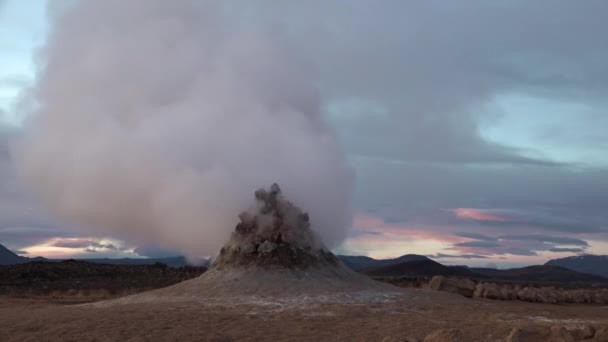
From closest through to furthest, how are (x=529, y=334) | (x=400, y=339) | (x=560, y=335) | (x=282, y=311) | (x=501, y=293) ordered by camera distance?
(x=400, y=339), (x=560, y=335), (x=529, y=334), (x=282, y=311), (x=501, y=293)

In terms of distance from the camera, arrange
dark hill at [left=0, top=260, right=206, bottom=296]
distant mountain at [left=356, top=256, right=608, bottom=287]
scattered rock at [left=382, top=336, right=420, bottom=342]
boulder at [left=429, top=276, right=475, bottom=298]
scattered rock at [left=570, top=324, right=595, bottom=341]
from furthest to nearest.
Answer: distant mountain at [left=356, top=256, right=608, bottom=287] < dark hill at [left=0, top=260, right=206, bottom=296] < boulder at [left=429, top=276, right=475, bottom=298] < scattered rock at [left=570, top=324, right=595, bottom=341] < scattered rock at [left=382, top=336, right=420, bottom=342]

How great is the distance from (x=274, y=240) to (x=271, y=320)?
639 cm

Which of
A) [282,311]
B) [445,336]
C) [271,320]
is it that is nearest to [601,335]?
[445,336]

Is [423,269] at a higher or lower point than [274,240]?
higher

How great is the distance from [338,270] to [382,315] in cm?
534

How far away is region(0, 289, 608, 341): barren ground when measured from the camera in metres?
14.7

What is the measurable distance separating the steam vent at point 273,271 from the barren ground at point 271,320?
2.33ft

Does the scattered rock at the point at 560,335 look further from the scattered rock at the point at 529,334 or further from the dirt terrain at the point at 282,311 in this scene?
the scattered rock at the point at 529,334

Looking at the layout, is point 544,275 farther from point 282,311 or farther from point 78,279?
point 282,311

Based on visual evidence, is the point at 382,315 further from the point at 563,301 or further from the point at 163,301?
the point at 563,301

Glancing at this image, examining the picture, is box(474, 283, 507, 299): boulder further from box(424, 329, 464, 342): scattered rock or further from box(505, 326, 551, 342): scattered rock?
box(424, 329, 464, 342): scattered rock

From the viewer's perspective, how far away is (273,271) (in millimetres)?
21266

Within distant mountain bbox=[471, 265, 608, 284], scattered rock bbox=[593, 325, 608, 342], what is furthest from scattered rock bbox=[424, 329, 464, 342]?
distant mountain bbox=[471, 265, 608, 284]

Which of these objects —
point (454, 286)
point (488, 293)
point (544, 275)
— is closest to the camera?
point (488, 293)
